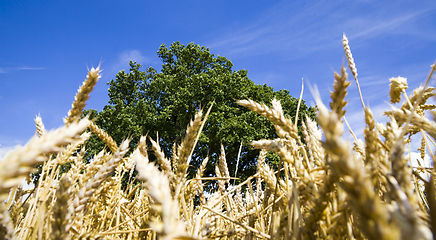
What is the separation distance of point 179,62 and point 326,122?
22555 millimetres

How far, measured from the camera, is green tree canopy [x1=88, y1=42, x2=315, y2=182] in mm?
18172

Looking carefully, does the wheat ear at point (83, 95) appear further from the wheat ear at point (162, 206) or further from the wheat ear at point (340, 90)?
the wheat ear at point (340, 90)

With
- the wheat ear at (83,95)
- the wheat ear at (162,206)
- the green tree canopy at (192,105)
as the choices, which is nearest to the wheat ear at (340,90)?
the wheat ear at (162,206)

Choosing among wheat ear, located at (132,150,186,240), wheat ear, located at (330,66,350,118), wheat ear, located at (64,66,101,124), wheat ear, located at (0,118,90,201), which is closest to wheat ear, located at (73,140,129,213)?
Answer: wheat ear, located at (0,118,90,201)

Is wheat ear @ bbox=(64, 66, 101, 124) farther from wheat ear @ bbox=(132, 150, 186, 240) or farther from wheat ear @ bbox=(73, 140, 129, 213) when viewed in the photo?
wheat ear @ bbox=(132, 150, 186, 240)

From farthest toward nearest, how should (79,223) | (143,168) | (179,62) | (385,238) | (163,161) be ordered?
(179,62) → (163,161) → (79,223) → (143,168) → (385,238)

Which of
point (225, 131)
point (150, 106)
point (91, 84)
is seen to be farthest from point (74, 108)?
point (150, 106)

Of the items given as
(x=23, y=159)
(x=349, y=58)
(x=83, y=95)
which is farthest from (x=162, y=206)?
(x=349, y=58)

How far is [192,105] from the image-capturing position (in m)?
19.4

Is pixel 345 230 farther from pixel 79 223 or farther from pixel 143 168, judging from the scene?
pixel 79 223

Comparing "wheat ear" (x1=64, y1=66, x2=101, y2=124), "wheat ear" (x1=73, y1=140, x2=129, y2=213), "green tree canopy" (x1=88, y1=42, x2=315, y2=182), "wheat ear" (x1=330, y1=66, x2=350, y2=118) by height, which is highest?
"green tree canopy" (x1=88, y1=42, x2=315, y2=182)

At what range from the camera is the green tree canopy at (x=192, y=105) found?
59.6 ft

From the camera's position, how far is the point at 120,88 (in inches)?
882

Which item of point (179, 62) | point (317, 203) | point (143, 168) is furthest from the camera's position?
point (179, 62)
